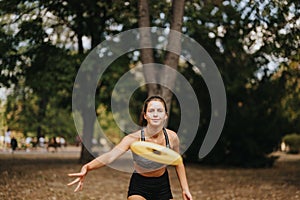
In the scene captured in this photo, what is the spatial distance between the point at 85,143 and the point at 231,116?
7.77 metres

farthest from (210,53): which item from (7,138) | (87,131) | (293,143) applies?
(7,138)

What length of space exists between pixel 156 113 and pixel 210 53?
66.5 feet

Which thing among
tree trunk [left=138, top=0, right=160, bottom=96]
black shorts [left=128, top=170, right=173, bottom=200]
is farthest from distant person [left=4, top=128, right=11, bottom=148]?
black shorts [left=128, top=170, right=173, bottom=200]

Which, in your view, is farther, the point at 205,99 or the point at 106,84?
the point at 205,99

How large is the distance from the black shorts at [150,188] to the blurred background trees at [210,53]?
33.8ft

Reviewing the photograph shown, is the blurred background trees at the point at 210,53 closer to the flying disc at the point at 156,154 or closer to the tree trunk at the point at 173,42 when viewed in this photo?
the tree trunk at the point at 173,42

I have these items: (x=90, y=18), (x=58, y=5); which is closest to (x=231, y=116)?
(x=90, y=18)

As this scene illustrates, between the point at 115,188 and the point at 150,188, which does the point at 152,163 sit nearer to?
the point at 150,188

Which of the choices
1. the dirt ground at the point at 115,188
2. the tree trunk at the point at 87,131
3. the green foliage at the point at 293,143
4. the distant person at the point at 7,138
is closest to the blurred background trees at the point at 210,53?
the tree trunk at the point at 87,131

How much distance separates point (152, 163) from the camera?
6109 mm

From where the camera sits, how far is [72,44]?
1047 inches

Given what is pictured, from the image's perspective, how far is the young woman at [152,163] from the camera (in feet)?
19.7

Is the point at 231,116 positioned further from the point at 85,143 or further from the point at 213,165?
the point at 85,143

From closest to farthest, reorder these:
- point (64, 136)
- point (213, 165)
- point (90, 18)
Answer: point (90, 18)
point (213, 165)
point (64, 136)
